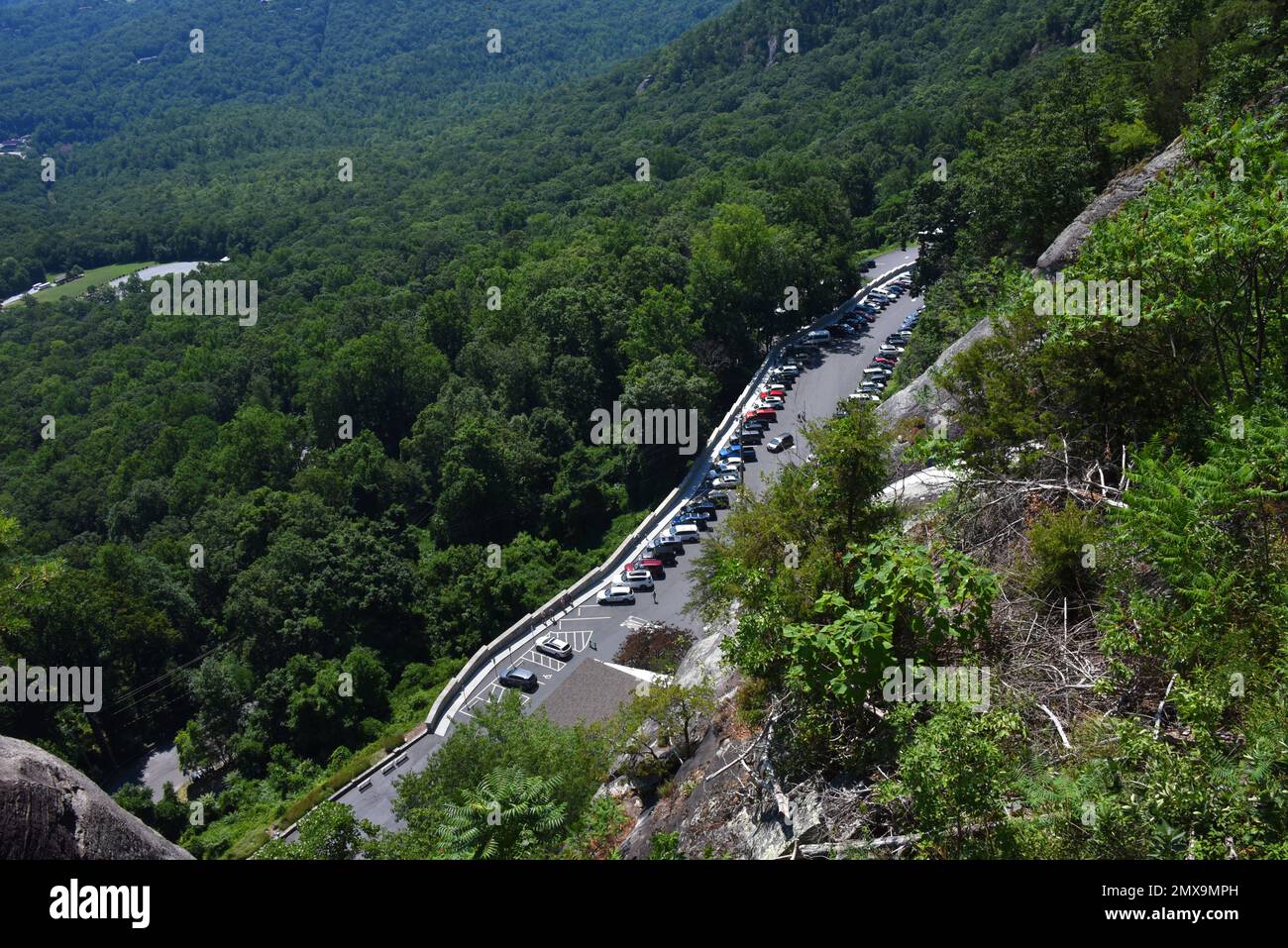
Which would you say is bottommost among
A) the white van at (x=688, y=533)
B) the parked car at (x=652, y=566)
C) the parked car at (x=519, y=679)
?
the parked car at (x=519, y=679)

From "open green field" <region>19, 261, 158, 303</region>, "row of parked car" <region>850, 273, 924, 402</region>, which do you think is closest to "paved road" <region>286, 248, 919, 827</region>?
"row of parked car" <region>850, 273, 924, 402</region>

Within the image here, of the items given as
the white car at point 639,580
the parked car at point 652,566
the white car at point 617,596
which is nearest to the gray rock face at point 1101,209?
the parked car at point 652,566

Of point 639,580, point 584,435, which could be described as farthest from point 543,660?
point 584,435

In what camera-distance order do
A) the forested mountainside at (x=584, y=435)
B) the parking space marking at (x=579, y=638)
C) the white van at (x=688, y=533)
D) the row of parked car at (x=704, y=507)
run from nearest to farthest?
the forested mountainside at (x=584, y=435) < the parking space marking at (x=579, y=638) < the row of parked car at (x=704, y=507) < the white van at (x=688, y=533)

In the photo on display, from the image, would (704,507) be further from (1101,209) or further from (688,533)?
(1101,209)

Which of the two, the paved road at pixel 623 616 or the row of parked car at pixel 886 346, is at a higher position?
the row of parked car at pixel 886 346

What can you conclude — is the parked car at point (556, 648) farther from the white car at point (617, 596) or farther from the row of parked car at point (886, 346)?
the row of parked car at point (886, 346)

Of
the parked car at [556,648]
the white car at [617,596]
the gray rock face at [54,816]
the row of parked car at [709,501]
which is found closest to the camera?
the gray rock face at [54,816]

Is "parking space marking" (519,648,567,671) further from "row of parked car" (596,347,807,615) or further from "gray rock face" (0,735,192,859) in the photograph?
"gray rock face" (0,735,192,859)
